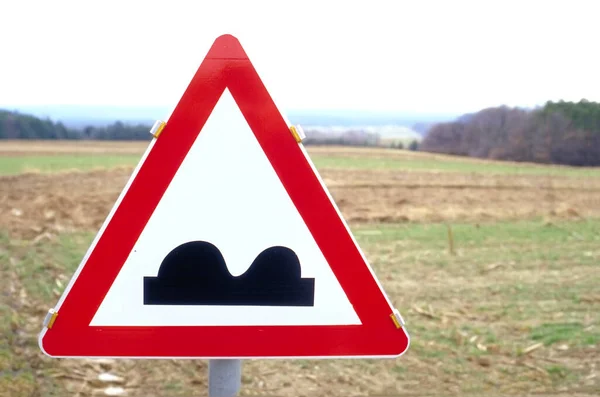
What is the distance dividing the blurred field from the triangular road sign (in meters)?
2.50

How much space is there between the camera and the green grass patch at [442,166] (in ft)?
86.4

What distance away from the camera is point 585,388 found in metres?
4.45

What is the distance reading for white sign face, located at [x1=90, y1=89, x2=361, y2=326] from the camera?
1.90m

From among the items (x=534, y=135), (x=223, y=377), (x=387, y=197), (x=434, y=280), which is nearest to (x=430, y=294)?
(x=434, y=280)

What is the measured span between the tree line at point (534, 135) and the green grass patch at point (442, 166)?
0.54m

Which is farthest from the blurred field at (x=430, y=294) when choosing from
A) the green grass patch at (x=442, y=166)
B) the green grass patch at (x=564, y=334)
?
the green grass patch at (x=442, y=166)

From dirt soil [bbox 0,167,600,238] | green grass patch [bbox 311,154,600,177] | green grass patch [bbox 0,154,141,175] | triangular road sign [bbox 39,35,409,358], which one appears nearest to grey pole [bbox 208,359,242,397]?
triangular road sign [bbox 39,35,409,358]

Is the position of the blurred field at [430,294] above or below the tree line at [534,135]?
below

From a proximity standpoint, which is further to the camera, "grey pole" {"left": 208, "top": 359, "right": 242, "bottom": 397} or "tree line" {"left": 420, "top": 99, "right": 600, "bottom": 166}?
"tree line" {"left": 420, "top": 99, "right": 600, "bottom": 166}

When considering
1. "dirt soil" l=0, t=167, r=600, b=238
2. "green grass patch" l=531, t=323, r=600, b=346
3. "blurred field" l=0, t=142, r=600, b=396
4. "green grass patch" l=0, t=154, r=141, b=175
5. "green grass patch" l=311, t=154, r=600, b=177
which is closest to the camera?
"blurred field" l=0, t=142, r=600, b=396

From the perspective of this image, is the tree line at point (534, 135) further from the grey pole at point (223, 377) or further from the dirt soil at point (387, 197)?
the grey pole at point (223, 377)

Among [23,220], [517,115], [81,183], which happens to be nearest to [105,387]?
[23,220]

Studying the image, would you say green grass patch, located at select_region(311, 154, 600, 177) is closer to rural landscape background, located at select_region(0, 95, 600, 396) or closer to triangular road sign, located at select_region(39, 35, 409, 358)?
rural landscape background, located at select_region(0, 95, 600, 396)

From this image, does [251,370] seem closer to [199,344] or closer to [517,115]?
[199,344]
